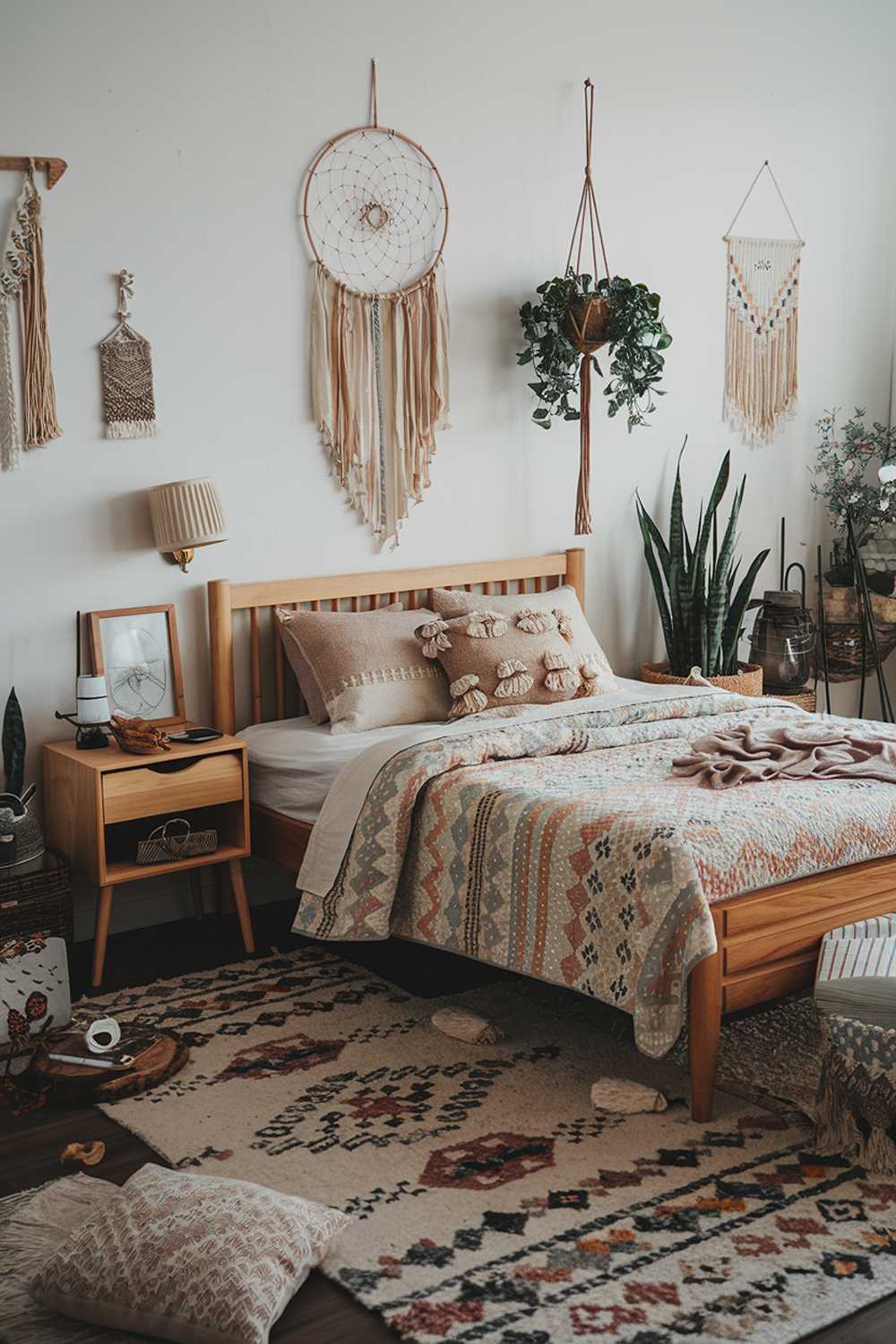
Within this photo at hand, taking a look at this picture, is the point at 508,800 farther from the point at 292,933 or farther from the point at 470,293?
the point at 470,293

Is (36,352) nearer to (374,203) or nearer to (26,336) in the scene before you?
(26,336)

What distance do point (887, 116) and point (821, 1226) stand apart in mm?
4972

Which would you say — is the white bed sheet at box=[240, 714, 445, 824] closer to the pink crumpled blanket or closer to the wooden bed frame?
the wooden bed frame

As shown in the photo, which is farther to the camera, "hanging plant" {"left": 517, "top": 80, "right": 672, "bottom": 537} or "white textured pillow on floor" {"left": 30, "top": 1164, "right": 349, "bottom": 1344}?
"hanging plant" {"left": 517, "top": 80, "right": 672, "bottom": 537}

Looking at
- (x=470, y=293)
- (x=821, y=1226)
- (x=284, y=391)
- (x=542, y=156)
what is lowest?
(x=821, y=1226)

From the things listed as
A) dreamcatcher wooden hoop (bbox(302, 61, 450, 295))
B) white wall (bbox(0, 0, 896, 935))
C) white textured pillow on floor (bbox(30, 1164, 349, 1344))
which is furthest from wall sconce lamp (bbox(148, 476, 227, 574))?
white textured pillow on floor (bbox(30, 1164, 349, 1344))

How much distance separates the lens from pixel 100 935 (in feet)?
12.4

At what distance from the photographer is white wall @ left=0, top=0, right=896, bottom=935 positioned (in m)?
3.99

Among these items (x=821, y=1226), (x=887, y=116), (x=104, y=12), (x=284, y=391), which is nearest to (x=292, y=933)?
(x=284, y=391)

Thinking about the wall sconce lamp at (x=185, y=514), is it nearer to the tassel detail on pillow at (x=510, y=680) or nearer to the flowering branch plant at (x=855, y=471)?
the tassel detail on pillow at (x=510, y=680)

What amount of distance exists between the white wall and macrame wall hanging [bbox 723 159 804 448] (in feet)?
0.23

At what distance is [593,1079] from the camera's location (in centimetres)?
316

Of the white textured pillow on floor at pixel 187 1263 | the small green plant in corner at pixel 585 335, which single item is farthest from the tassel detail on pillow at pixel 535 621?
the white textured pillow on floor at pixel 187 1263

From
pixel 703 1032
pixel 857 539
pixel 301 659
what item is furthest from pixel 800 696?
pixel 703 1032
